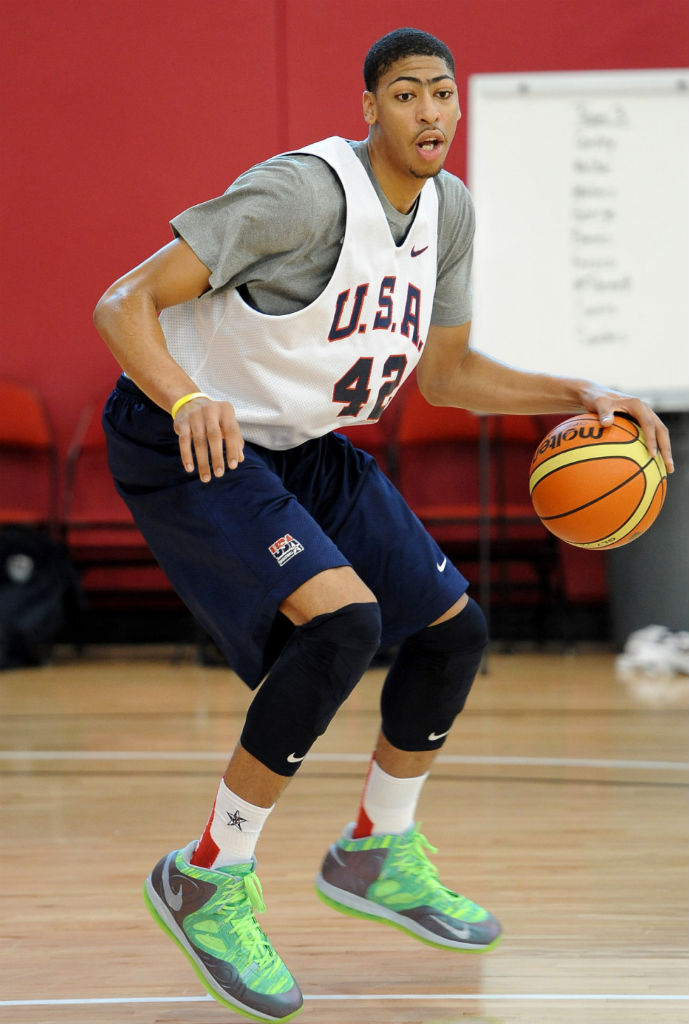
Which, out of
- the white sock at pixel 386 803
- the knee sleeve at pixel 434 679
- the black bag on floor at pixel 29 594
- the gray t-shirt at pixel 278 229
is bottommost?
the black bag on floor at pixel 29 594

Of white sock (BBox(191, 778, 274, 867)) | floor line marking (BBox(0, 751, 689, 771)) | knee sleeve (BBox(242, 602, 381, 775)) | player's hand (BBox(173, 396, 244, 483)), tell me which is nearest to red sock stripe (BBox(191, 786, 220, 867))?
white sock (BBox(191, 778, 274, 867))

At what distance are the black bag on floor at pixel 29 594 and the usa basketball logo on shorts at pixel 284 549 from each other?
4.01 m

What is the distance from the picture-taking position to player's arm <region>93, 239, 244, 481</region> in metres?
1.66

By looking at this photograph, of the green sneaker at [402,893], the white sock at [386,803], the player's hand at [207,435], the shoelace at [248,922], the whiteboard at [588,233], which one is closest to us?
the player's hand at [207,435]

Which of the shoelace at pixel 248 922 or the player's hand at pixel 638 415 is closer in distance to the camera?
the shoelace at pixel 248 922

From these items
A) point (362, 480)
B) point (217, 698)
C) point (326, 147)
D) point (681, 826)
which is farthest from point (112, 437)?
point (217, 698)

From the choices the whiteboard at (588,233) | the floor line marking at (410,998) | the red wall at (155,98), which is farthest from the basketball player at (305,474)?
the red wall at (155,98)

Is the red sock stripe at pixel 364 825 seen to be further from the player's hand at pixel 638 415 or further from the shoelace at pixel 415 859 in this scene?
the player's hand at pixel 638 415

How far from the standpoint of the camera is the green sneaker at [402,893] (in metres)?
2.00

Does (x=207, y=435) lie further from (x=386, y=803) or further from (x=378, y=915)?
(x=378, y=915)

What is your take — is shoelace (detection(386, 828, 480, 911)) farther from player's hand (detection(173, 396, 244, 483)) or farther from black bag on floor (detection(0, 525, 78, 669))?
black bag on floor (detection(0, 525, 78, 669))

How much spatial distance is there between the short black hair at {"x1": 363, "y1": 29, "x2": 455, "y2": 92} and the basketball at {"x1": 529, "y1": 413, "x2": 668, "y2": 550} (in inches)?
26.5

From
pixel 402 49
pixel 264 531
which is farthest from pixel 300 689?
pixel 402 49

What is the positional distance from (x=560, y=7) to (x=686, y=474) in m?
2.62
